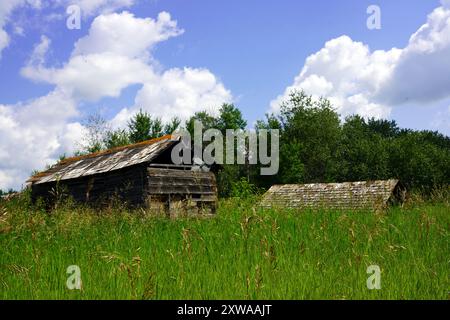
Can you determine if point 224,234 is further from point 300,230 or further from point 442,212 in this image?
point 442,212

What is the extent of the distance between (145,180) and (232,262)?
Answer: 1185cm

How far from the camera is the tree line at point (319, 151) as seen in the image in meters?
44.5

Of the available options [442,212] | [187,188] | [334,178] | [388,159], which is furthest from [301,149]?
[442,212]

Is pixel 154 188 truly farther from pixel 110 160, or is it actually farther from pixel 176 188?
pixel 110 160

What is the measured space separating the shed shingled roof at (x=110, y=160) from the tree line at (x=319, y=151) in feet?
68.1

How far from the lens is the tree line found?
44.5 metres

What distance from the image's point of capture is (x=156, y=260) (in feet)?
16.9

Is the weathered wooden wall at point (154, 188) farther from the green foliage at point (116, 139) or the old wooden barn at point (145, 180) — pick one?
the green foliage at point (116, 139)

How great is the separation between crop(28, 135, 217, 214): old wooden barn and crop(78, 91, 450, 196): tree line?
24.0m

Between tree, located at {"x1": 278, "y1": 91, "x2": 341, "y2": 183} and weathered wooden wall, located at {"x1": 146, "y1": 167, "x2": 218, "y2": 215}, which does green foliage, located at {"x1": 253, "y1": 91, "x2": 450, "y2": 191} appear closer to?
tree, located at {"x1": 278, "y1": 91, "x2": 341, "y2": 183}

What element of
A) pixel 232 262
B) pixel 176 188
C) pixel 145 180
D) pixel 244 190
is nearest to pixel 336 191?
pixel 244 190

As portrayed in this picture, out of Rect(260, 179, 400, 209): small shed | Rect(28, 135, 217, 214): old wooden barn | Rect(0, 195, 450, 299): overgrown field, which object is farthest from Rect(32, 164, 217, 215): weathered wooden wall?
Rect(0, 195, 450, 299): overgrown field

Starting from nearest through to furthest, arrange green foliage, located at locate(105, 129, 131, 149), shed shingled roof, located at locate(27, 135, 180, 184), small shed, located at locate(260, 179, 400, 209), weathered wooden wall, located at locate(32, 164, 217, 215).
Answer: weathered wooden wall, located at locate(32, 164, 217, 215) < shed shingled roof, located at locate(27, 135, 180, 184) < small shed, located at locate(260, 179, 400, 209) < green foliage, located at locate(105, 129, 131, 149)
